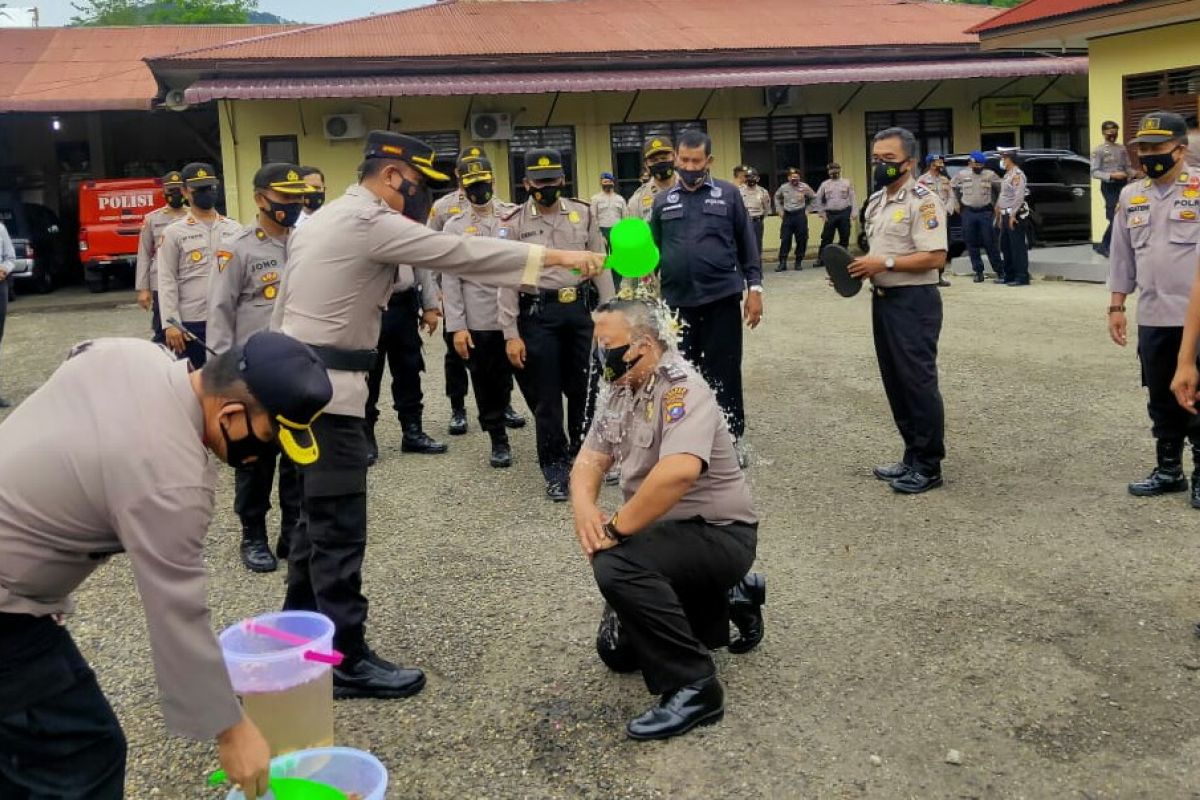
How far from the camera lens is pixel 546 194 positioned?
20.9 ft

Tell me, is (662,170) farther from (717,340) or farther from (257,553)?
(257,553)

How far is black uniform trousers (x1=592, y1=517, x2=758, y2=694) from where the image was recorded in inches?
140

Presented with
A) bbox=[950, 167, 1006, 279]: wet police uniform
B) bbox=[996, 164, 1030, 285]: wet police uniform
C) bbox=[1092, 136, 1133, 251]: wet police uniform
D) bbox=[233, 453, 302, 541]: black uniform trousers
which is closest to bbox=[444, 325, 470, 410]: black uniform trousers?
bbox=[233, 453, 302, 541]: black uniform trousers

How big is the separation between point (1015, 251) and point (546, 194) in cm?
991

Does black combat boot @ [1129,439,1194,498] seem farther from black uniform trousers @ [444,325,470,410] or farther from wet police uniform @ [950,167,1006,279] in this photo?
wet police uniform @ [950,167,1006,279]

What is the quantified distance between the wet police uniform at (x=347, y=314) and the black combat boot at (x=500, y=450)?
3.10 meters

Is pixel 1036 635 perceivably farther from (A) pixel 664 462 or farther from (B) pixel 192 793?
(B) pixel 192 793

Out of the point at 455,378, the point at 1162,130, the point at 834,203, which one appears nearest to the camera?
the point at 1162,130

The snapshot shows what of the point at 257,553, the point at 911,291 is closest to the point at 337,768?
the point at 257,553

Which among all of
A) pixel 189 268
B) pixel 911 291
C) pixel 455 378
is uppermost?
pixel 189 268

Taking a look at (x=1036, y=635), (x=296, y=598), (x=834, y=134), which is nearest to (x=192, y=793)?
(x=296, y=598)

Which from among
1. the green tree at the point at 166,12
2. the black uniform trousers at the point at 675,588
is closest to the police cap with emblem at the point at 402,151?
the black uniform trousers at the point at 675,588

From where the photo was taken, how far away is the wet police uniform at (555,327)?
6.36 metres

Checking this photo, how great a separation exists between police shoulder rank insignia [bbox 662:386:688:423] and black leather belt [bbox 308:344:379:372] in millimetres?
1081
